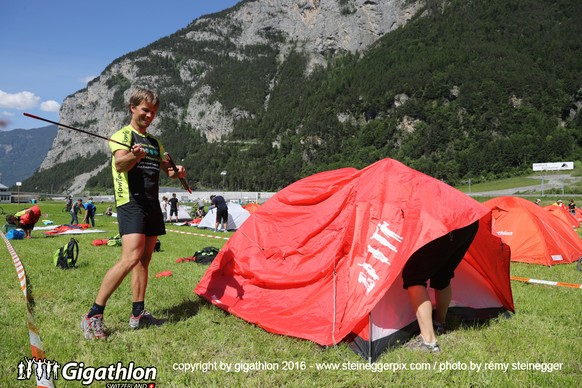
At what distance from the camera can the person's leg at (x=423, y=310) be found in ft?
12.7

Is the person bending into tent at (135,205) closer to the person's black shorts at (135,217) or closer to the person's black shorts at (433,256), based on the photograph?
the person's black shorts at (135,217)

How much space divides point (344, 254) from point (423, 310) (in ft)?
3.26

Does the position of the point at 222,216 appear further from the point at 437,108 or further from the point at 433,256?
the point at 437,108

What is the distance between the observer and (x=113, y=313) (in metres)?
4.85

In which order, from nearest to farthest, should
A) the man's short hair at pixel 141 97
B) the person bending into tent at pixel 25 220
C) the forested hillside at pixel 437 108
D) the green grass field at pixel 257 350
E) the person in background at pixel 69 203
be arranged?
the green grass field at pixel 257 350 → the man's short hair at pixel 141 97 → the person bending into tent at pixel 25 220 → the person in background at pixel 69 203 → the forested hillside at pixel 437 108

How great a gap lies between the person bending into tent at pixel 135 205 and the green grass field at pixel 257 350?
0.90ft

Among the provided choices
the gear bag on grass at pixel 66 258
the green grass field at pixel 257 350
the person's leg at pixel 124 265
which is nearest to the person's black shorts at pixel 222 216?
the gear bag on grass at pixel 66 258

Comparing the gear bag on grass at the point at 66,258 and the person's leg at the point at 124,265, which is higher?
the person's leg at the point at 124,265

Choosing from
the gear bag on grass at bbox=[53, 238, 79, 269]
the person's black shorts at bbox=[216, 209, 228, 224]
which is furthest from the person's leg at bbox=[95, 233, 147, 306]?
the person's black shorts at bbox=[216, 209, 228, 224]

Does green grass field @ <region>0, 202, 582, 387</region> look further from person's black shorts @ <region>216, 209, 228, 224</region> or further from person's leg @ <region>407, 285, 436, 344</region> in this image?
person's black shorts @ <region>216, 209, 228, 224</region>

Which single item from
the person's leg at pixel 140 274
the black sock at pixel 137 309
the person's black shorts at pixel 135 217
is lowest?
the black sock at pixel 137 309

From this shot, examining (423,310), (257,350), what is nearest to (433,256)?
(423,310)

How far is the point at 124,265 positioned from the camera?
4117mm

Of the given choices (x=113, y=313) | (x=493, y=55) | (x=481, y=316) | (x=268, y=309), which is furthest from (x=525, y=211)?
(x=493, y=55)
